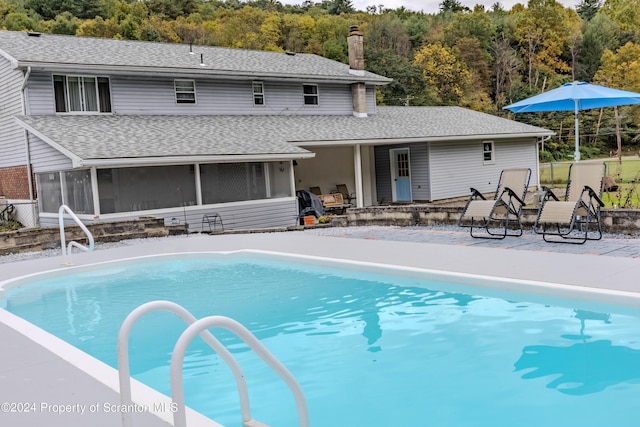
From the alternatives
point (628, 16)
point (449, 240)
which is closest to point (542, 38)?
point (628, 16)

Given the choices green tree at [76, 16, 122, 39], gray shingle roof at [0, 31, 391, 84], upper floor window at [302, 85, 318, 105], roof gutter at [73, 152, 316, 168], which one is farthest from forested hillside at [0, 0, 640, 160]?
roof gutter at [73, 152, 316, 168]

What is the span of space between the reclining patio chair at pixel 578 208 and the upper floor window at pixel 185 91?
12621mm

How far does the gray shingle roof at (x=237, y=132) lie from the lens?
50.2 ft

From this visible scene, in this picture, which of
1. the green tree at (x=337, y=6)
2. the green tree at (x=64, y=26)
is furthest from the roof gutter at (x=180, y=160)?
the green tree at (x=337, y=6)

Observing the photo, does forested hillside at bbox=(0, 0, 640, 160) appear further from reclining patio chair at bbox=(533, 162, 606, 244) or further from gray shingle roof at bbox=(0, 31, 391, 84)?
reclining patio chair at bbox=(533, 162, 606, 244)

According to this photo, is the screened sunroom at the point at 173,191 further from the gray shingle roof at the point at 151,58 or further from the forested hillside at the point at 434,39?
the forested hillside at the point at 434,39

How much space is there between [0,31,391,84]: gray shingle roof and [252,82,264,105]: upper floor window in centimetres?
56

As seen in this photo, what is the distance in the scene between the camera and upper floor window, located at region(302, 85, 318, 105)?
2245 cm

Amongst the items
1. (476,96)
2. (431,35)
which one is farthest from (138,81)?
(431,35)

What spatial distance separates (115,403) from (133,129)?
14.0 m

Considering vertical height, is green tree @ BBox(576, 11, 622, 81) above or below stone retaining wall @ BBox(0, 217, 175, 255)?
above

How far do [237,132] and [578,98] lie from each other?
1015 centimetres

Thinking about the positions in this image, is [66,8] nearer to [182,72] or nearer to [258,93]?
[258,93]

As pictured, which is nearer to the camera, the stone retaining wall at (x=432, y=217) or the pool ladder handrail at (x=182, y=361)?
the pool ladder handrail at (x=182, y=361)
